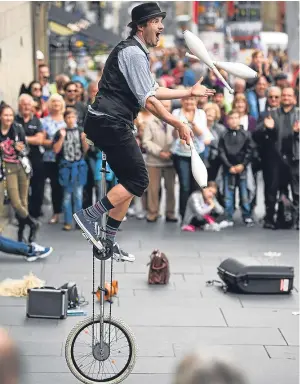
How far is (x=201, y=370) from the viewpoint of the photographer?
2865mm

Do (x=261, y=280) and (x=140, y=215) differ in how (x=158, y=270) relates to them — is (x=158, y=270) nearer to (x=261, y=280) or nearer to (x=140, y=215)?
(x=261, y=280)

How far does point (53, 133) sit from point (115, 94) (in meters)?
6.34

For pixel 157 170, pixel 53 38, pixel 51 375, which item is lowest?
pixel 51 375

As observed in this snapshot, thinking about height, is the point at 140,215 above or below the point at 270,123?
below

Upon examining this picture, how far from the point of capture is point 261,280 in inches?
337

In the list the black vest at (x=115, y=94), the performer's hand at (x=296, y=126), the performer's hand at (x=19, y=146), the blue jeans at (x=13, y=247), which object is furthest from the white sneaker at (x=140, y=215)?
the black vest at (x=115, y=94)

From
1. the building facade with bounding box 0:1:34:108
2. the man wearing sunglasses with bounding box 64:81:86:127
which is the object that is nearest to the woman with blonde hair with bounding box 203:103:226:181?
the man wearing sunglasses with bounding box 64:81:86:127

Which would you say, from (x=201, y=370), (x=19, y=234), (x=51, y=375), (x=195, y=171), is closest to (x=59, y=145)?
(x=19, y=234)

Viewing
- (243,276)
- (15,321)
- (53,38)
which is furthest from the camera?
(53,38)

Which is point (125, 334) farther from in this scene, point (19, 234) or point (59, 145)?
point (59, 145)

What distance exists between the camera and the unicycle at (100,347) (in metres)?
5.81

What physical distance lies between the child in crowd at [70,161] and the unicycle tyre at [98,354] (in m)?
5.39

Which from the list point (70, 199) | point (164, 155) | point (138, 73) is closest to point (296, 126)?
point (164, 155)

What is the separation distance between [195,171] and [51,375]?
2.07m
